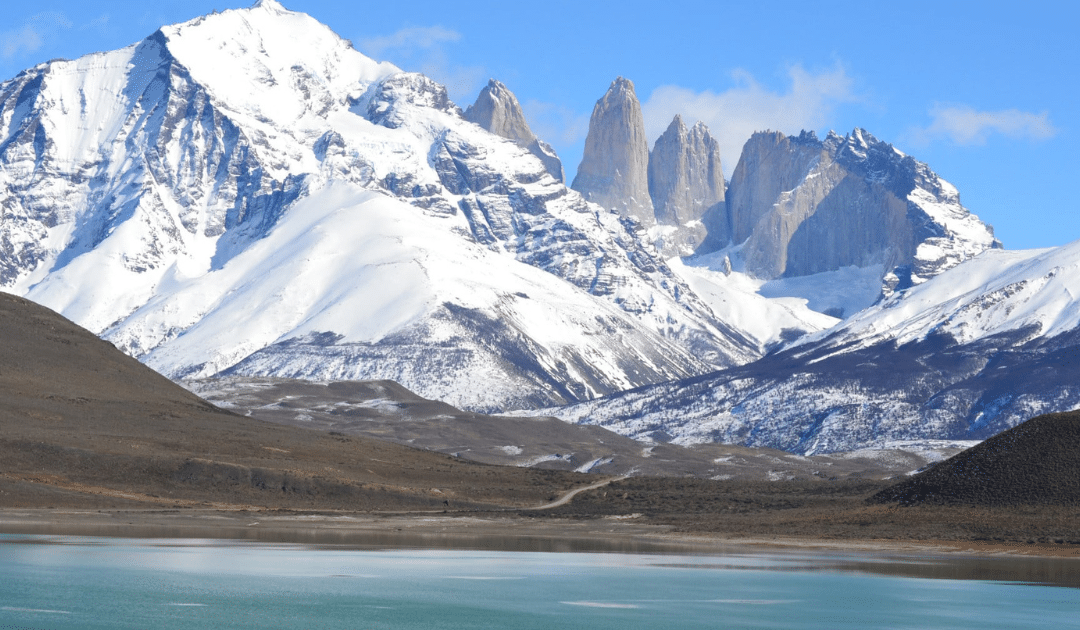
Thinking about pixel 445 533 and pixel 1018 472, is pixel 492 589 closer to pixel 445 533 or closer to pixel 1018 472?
pixel 445 533

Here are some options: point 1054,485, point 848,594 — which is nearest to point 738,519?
point 1054,485

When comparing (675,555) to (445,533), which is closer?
(675,555)

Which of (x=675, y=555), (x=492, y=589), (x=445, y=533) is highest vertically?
(x=445, y=533)

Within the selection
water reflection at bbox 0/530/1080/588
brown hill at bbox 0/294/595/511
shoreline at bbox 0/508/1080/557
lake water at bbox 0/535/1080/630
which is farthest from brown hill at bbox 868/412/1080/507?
brown hill at bbox 0/294/595/511

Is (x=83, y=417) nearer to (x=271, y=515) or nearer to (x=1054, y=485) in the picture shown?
(x=271, y=515)

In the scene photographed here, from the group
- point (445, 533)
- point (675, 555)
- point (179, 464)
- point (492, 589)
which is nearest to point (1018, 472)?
point (675, 555)

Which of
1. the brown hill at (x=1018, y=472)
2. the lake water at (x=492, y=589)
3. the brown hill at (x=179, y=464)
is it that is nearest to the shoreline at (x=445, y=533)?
the lake water at (x=492, y=589)
